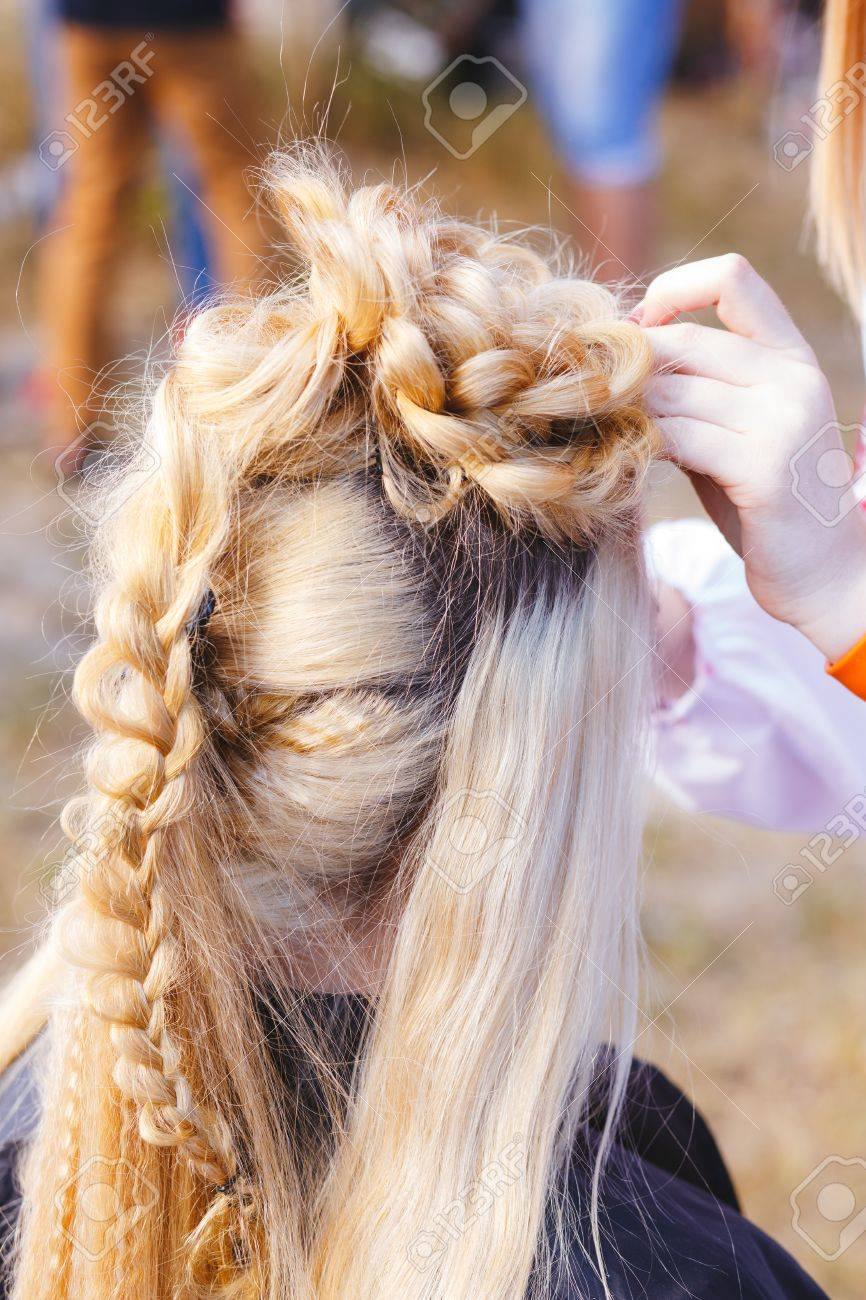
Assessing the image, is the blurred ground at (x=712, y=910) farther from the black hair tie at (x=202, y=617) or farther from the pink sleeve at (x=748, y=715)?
the black hair tie at (x=202, y=617)

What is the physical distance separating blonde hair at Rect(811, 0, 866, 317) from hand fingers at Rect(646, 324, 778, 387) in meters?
0.41

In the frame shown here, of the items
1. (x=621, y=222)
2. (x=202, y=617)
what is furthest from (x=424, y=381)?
(x=621, y=222)

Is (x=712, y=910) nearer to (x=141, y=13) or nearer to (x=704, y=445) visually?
(x=704, y=445)

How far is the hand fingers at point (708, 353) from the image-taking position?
773 millimetres

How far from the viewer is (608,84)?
249 centimetres

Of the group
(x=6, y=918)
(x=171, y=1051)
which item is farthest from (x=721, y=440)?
(x=6, y=918)

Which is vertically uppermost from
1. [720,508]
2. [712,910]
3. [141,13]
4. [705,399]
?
[141,13]

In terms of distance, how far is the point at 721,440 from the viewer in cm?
77

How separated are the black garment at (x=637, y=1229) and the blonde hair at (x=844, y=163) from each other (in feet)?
2.76

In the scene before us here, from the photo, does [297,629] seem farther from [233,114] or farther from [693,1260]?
[233,114]

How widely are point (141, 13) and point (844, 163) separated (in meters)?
1.91

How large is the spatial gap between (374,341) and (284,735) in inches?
10.1

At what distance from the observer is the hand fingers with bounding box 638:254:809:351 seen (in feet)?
2.61

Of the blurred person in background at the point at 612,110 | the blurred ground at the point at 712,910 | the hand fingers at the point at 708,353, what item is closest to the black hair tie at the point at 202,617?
the blurred ground at the point at 712,910
